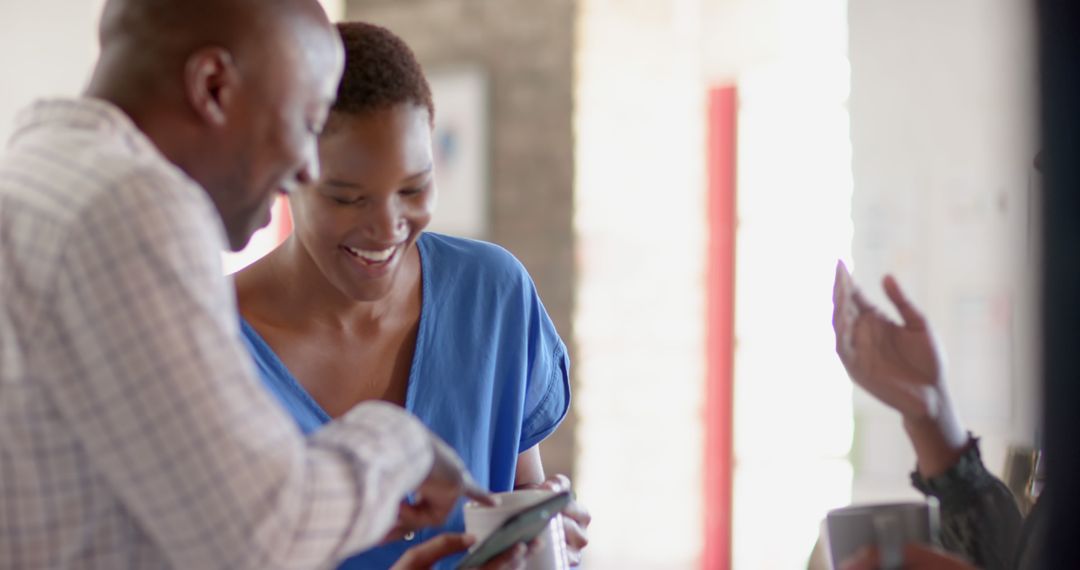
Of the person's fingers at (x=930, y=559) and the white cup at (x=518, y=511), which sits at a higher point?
the person's fingers at (x=930, y=559)

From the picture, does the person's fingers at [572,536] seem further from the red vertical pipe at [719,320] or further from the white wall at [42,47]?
the white wall at [42,47]

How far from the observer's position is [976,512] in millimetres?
1030

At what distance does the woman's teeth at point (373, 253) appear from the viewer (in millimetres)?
1546

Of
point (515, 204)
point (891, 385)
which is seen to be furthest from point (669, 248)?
point (891, 385)

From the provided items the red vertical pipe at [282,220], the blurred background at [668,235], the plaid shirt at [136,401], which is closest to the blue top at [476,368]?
the plaid shirt at [136,401]

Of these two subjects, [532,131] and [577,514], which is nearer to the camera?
[577,514]

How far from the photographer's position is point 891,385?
1.08m

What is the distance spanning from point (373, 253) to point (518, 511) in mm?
485

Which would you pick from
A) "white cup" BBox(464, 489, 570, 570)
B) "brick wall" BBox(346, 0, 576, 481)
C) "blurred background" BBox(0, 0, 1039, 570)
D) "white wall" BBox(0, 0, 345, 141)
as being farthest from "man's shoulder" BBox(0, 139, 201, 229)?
"white wall" BBox(0, 0, 345, 141)

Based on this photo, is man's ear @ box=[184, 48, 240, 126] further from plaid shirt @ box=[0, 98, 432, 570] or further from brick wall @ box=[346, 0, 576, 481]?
brick wall @ box=[346, 0, 576, 481]

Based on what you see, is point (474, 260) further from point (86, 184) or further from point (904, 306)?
point (86, 184)

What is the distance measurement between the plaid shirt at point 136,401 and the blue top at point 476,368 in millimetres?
612

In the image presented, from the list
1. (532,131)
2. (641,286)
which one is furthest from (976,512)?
(532,131)

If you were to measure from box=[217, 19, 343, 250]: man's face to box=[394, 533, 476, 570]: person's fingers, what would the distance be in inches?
17.0
